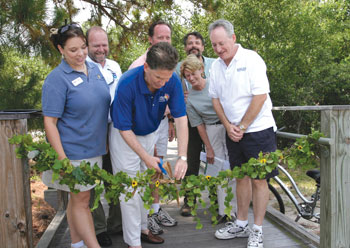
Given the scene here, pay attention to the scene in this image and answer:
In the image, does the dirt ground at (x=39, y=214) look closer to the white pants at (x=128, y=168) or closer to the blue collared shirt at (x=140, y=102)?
the white pants at (x=128, y=168)

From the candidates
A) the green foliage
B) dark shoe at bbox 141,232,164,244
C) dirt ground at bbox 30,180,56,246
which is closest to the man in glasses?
dark shoe at bbox 141,232,164,244

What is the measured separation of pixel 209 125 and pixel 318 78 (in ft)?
23.2

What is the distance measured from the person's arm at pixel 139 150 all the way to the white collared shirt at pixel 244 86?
78cm

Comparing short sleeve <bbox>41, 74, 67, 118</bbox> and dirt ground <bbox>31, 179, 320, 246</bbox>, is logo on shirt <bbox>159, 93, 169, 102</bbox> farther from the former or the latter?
dirt ground <bbox>31, 179, 320, 246</bbox>

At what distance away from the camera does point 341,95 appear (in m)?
9.53

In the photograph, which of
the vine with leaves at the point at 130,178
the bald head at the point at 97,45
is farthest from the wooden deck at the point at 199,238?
the bald head at the point at 97,45

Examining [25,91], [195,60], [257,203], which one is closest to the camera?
[257,203]

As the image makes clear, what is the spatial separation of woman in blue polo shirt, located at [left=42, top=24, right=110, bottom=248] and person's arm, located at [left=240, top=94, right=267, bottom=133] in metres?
0.98

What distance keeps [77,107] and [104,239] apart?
1162 mm

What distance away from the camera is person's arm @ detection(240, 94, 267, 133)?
2.42 m

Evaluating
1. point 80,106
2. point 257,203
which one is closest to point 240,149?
point 257,203

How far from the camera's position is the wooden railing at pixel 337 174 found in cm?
206

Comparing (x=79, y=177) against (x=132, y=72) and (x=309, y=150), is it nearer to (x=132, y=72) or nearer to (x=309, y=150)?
(x=132, y=72)

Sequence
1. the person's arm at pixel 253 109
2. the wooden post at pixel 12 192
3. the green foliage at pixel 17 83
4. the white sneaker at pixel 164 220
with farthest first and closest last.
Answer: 1. the green foliage at pixel 17 83
2. the white sneaker at pixel 164 220
3. the person's arm at pixel 253 109
4. the wooden post at pixel 12 192
